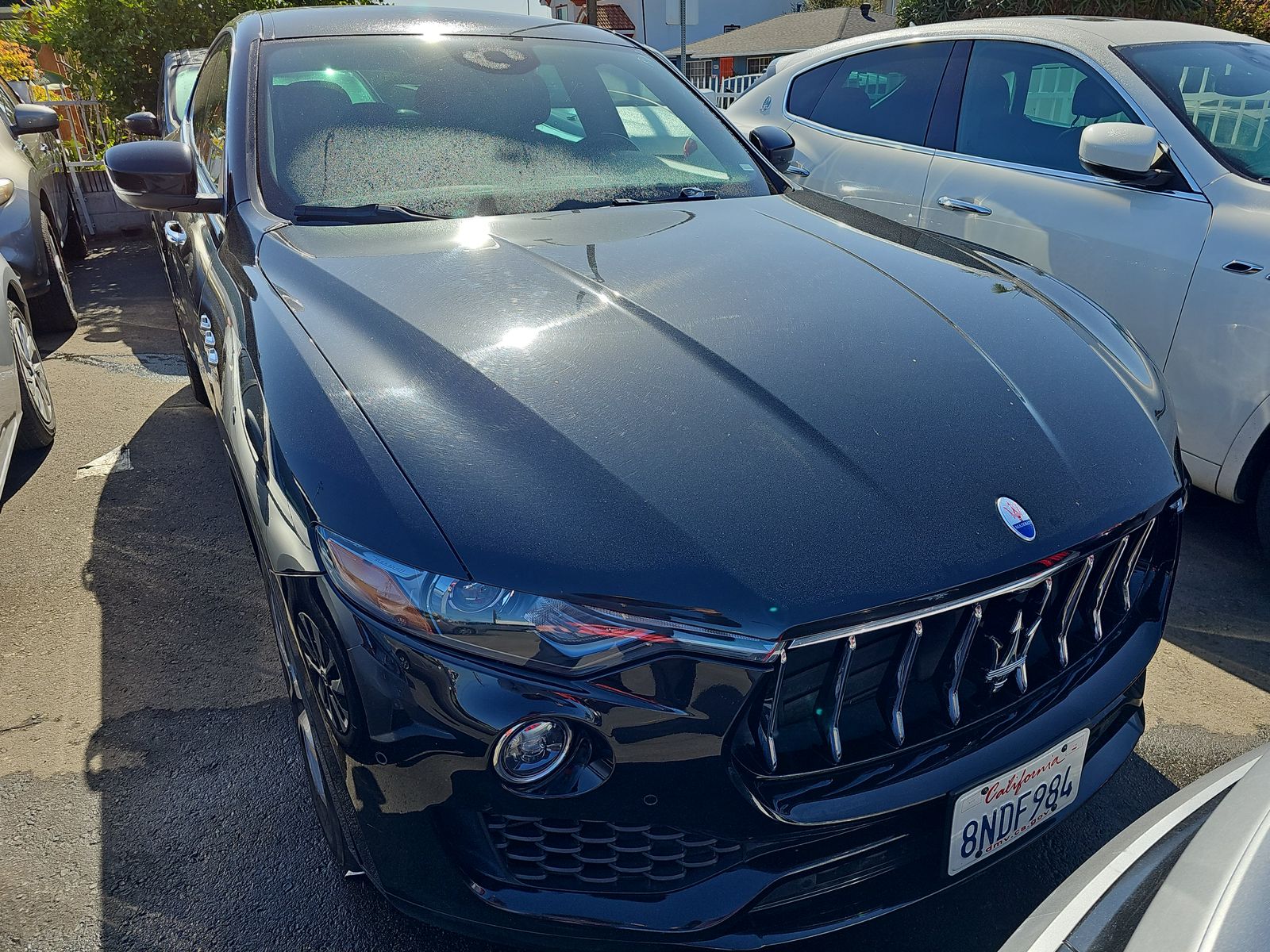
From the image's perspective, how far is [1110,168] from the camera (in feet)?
10.7

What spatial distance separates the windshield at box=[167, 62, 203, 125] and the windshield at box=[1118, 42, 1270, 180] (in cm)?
422

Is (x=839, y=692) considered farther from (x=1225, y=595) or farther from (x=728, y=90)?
(x=728, y=90)

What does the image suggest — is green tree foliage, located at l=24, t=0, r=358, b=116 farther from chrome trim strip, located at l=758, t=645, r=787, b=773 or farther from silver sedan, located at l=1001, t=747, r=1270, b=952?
silver sedan, located at l=1001, t=747, r=1270, b=952

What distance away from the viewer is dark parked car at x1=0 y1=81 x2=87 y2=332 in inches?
204

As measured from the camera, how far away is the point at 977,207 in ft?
12.5

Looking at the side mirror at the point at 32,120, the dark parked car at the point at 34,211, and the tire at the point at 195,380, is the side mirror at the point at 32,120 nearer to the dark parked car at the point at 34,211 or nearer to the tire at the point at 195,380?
the dark parked car at the point at 34,211

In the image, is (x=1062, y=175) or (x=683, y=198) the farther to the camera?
(x=1062, y=175)

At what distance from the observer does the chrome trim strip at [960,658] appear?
1.48m

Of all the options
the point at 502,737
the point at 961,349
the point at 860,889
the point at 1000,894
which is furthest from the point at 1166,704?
the point at 502,737

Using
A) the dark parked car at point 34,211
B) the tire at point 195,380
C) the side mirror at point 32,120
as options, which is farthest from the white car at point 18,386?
the side mirror at point 32,120

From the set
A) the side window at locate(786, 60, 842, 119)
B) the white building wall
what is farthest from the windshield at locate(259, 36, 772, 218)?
the white building wall

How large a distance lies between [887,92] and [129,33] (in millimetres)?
7292

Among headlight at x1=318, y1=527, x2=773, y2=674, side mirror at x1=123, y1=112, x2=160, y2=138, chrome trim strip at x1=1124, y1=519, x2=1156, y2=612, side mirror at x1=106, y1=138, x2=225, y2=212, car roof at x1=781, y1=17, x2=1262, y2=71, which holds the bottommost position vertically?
chrome trim strip at x1=1124, y1=519, x2=1156, y2=612

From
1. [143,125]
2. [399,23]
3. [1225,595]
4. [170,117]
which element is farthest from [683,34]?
[1225,595]
